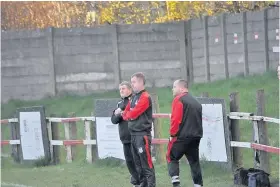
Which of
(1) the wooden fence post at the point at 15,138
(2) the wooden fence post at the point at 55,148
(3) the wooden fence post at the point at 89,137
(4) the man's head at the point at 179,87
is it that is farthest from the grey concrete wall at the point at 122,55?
(4) the man's head at the point at 179,87

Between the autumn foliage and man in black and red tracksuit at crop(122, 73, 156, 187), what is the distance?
52.2ft

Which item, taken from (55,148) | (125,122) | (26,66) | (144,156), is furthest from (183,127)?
(26,66)

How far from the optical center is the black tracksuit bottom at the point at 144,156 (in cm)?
1270

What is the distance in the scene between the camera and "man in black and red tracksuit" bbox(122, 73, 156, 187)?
498 inches

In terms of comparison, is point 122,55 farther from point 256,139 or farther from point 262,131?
point 262,131

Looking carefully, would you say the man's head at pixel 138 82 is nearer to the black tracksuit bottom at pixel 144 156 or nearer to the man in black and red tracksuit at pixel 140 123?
the man in black and red tracksuit at pixel 140 123

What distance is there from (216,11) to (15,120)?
12.0 meters

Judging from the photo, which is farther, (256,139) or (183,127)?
(256,139)

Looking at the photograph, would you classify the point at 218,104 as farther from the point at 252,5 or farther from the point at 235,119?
the point at 252,5

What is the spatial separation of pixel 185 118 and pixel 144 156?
2.61 ft

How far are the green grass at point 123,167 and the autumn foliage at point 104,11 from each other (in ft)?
15.4

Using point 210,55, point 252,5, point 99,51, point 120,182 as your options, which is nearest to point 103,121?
point 120,182

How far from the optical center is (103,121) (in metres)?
17.1

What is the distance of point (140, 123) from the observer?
1270 centimetres
